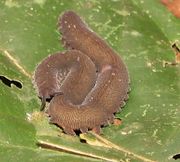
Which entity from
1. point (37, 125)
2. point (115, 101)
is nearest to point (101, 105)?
point (115, 101)

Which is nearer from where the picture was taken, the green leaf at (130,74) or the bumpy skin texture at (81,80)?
the green leaf at (130,74)

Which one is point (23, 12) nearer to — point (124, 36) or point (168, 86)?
point (124, 36)

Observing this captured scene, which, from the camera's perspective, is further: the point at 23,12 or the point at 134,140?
the point at 23,12

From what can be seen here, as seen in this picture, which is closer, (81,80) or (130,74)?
(81,80)

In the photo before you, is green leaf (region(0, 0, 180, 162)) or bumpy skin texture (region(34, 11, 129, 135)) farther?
bumpy skin texture (region(34, 11, 129, 135))
